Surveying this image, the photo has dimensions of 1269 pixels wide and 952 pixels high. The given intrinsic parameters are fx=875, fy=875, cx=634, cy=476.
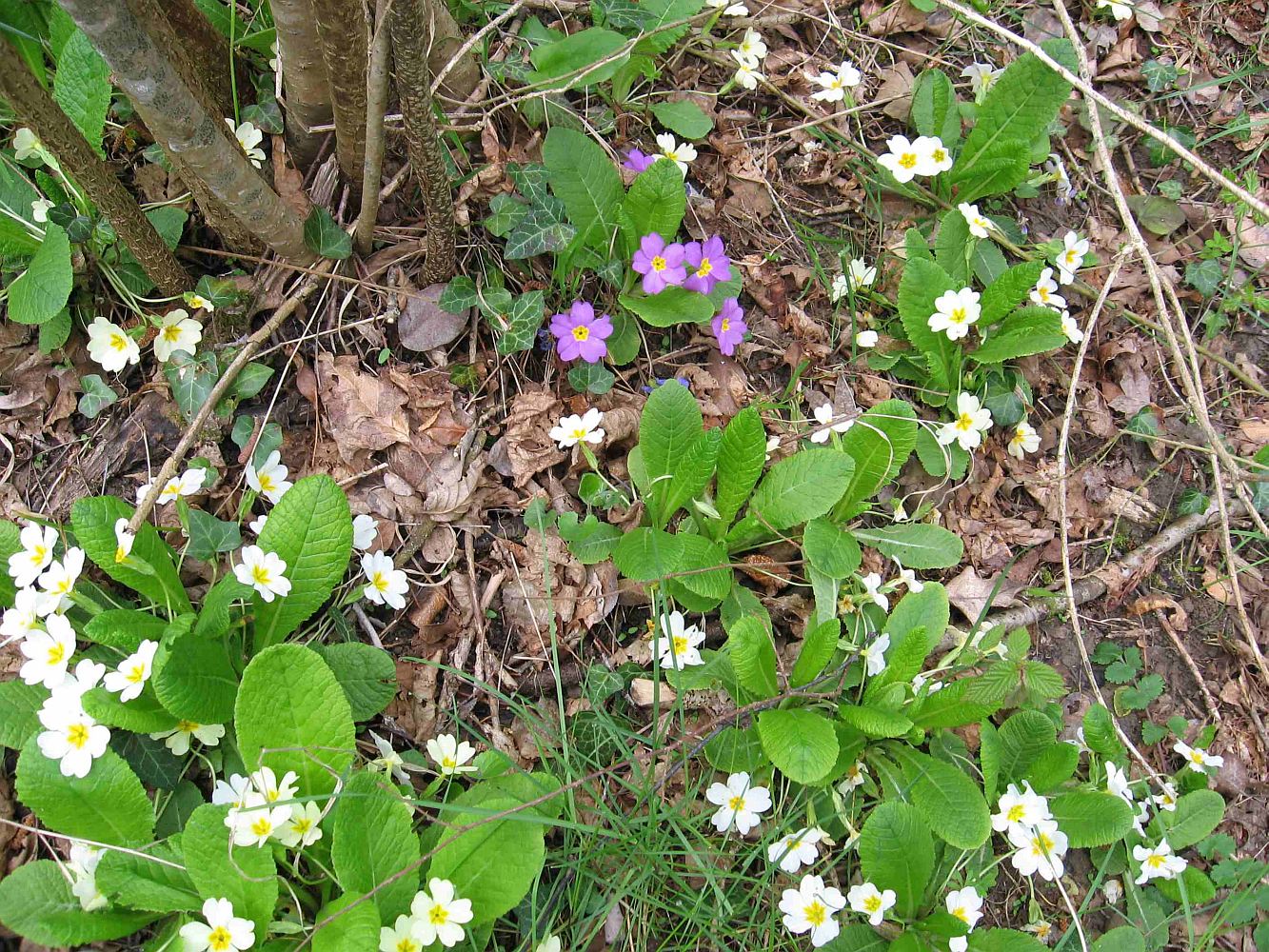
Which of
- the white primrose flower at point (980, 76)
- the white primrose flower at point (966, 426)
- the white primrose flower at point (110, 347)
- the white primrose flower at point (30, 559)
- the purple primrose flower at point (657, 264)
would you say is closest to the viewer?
the white primrose flower at point (30, 559)

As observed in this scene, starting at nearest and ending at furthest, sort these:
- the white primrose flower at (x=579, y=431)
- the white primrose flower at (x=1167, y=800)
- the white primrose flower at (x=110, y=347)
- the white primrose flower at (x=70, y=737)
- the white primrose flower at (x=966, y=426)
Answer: the white primrose flower at (x=70, y=737)
the white primrose flower at (x=110, y=347)
the white primrose flower at (x=579, y=431)
the white primrose flower at (x=1167, y=800)
the white primrose flower at (x=966, y=426)

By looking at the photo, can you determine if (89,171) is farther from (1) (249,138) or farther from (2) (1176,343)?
(2) (1176,343)

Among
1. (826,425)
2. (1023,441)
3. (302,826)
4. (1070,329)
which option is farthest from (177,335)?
(1070,329)

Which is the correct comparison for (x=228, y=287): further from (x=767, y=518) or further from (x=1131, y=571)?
(x=1131, y=571)

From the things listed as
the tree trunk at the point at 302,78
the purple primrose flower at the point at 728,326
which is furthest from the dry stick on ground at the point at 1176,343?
the tree trunk at the point at 302,78

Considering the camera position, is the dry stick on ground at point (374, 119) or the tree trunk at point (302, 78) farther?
the tree trunk at point (302, 78)

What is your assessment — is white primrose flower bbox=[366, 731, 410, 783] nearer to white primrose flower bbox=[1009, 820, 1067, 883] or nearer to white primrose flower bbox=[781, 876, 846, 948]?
white primrose flower bbox=[781, 876, 846, 948]

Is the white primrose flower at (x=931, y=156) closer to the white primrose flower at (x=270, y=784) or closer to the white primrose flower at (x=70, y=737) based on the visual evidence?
the white primrose flower at (x=270, y=784)
